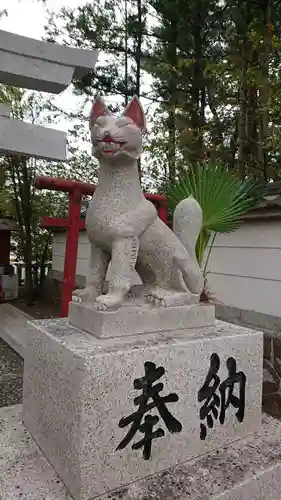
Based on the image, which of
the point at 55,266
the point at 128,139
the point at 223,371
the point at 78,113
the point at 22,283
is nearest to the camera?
the point at 128,139

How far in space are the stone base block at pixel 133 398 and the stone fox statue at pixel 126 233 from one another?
0.68 feet

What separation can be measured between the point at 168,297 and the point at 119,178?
→ 0.60 m

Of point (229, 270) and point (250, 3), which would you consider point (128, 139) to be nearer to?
point (229, 270)

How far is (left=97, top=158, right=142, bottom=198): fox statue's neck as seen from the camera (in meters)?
1.66

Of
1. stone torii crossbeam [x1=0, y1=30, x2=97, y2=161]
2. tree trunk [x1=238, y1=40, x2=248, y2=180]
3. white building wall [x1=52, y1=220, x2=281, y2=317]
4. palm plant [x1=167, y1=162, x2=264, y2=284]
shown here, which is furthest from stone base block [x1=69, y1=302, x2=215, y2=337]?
tree trunk [x1=238, y1=40, x2=248, y2=180]

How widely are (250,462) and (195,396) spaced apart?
39cm

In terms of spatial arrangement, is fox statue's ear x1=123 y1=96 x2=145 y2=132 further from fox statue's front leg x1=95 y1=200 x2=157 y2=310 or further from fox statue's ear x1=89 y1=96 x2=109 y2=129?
fox statue's front leg x1=95 y1=200 x2=157 y2=310

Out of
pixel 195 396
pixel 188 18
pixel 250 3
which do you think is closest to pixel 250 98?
pixel 250 3

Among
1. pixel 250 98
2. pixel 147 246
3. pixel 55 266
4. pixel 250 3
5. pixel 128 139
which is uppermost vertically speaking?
pixel 250 3

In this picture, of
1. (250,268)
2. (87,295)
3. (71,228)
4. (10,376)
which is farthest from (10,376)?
(250,268)

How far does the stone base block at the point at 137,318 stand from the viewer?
1.55 metres

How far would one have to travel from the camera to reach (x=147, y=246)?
1.74m

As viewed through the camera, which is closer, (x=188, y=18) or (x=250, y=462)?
(x=250, y=462)

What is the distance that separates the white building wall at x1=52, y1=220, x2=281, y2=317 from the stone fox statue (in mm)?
1799
